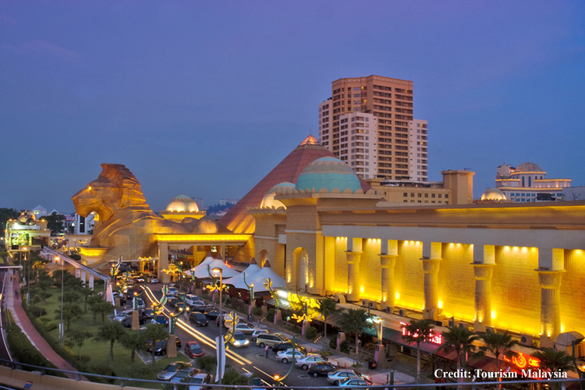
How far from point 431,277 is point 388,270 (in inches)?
168

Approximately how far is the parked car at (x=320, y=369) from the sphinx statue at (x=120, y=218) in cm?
4098

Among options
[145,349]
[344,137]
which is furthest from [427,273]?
[344,137]

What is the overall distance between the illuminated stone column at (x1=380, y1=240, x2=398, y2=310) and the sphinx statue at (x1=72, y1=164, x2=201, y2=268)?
36.5 meters

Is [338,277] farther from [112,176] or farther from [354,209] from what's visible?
[112,176]

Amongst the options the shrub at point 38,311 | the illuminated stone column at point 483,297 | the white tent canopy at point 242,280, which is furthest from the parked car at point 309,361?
the shrub at point 38,311

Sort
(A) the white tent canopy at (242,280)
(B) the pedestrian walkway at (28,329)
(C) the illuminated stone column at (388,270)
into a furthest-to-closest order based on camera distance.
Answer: (A) the white tent canopy at (242,280), (C) the illuminated stone column at (388,270), (B) the pedestrian walkway at (28,329)

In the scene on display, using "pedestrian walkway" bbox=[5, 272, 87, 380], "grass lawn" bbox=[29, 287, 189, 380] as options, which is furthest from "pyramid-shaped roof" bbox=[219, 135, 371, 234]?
"grass lawn" bbox=[29, 287, 189, 380]

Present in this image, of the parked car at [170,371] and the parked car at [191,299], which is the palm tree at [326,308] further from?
the parked car at [191,299]

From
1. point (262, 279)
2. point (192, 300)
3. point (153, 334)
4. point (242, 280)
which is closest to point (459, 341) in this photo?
point (153, 334)

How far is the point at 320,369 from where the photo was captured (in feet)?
89.2

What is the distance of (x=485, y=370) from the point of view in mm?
24281

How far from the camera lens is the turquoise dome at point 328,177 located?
4284cm

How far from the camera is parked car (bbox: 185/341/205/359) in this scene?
3083cm

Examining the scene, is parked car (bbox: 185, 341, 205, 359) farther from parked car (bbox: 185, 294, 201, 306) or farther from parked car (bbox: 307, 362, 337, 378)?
parked car (bbox: 185, 294, 201, 306)
